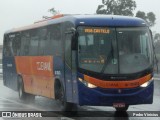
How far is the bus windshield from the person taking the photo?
14.1 meters

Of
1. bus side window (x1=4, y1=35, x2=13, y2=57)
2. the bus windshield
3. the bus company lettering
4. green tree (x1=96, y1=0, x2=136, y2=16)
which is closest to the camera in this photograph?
the bus windshield

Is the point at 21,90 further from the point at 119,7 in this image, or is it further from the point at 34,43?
the point at 119,7

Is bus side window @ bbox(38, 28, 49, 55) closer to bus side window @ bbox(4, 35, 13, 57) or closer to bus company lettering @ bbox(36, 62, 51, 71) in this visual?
bus company lettering @ bbox(36, 62, 51, 71)

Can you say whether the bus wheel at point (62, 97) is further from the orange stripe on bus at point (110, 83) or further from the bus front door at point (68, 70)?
the orange stripe on bus at point (110, 83)

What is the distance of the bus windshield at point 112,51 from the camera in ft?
46.3

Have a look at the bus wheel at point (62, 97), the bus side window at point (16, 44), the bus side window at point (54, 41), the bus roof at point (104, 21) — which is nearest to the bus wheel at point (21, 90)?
the bus side window at point (16, 44)

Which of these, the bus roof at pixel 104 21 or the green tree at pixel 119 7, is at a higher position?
the bus roof at pixel 104 21

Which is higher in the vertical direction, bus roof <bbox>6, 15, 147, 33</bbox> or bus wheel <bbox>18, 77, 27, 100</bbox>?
bus roof <bbox>6, 15, 147, 33</bbox>

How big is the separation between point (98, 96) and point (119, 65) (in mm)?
1030

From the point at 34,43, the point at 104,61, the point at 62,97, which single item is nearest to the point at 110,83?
the point at 104,61

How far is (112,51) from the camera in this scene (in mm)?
14242

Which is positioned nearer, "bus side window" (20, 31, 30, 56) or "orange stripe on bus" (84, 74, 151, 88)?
"orange stripe on bus" (84, 74, 151, 88)

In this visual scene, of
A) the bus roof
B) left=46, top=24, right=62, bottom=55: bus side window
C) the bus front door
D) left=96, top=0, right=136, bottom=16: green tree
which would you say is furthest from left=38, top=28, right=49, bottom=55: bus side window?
left=96, top=0, right=136, bottom=16: green tree

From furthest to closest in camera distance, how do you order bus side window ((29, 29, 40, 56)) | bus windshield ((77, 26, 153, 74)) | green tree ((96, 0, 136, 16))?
1. green tree ((96, 0, 136, 16))
2. bus side window ((29, 29, 40, 56))
3. bus windshield ((77, 26, 153, 74))
